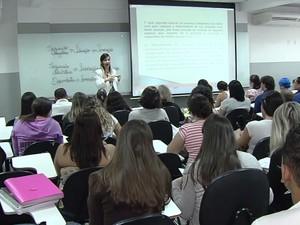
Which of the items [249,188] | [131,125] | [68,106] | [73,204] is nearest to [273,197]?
[249,188]

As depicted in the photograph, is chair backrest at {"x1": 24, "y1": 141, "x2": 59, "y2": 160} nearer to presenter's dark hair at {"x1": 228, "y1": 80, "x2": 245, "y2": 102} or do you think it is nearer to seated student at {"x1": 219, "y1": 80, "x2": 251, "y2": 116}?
seated student at {"x1": 219, "y1": 80, "x2": 251, "y2": 116}

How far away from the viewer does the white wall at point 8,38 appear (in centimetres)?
776

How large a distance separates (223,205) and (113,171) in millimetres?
585

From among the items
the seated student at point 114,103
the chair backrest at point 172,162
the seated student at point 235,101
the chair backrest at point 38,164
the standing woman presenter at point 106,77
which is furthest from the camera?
the standing woman presenter at point 106,77

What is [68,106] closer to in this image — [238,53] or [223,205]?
[223,205]

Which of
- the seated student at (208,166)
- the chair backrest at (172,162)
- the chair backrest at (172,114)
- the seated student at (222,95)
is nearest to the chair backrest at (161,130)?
the chair backrest at (172,114)

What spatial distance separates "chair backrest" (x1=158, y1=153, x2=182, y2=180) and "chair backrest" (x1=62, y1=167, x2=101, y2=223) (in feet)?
2.13

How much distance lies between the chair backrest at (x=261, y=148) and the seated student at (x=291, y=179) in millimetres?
2068

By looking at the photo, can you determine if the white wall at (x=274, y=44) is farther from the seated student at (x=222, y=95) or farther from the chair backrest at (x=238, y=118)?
the chair backrest at (x=238, y=118)

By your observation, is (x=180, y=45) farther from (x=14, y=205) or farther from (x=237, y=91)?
(x=14, y=205)

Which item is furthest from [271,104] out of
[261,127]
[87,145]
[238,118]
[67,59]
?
[67,59]

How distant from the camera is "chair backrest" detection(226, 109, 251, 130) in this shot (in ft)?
18.2

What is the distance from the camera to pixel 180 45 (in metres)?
9.22

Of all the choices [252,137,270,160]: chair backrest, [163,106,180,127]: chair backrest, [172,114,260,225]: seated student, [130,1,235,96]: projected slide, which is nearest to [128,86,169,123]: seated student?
[163,106,180,127]: chair backrest
